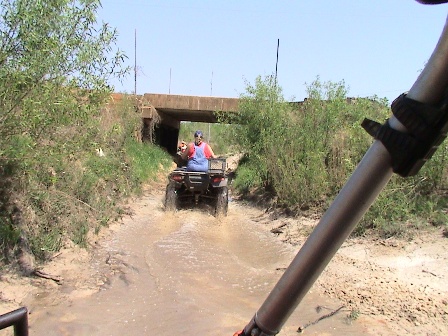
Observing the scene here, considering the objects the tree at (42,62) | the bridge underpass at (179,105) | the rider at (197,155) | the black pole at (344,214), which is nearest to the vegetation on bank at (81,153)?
the tree at (42,62)

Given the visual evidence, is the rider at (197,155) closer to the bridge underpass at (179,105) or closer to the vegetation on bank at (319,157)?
the vegetation on bank at (319,157)

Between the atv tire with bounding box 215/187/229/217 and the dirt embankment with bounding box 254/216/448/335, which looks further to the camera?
the atv tire with bounding box 215/187/229/217

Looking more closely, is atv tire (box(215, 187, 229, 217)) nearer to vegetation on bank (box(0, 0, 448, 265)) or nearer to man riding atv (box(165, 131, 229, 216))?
man riding atv (box(165, 131, 229, 216))

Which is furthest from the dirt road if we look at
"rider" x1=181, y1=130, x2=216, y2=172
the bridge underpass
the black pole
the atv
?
the bridge underpass

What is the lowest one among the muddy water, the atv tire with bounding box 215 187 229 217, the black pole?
the muddy water

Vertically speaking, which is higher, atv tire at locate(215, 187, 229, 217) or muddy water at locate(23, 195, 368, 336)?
atv tire at locate(215, 187, 229, 217)

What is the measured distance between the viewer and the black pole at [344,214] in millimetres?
1002

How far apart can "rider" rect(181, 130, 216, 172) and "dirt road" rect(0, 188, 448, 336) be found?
2.53m

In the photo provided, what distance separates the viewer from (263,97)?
16469 millimetres

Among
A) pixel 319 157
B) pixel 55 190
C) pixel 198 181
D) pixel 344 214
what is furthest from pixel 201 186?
pixel 344 214

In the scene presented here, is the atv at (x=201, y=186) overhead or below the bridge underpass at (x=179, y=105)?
below

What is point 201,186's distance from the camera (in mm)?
10523

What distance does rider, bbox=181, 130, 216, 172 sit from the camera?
10.9m

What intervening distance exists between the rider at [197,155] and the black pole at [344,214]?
957 cm
